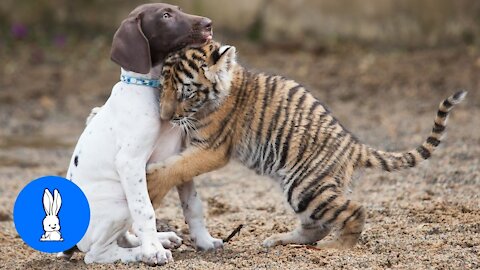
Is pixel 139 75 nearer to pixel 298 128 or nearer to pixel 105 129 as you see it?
pixel 105 129

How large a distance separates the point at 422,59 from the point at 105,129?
735 cm

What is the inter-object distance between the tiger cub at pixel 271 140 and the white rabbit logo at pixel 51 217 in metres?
0.52

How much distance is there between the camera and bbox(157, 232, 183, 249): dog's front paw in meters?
5.42

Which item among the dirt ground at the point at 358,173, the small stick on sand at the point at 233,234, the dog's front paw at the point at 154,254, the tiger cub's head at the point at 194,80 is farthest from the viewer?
the small stick on sand at the point at 233,234

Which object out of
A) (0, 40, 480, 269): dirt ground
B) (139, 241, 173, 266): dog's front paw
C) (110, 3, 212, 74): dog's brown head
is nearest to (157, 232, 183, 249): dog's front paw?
(0, 40, 480, 269): dirt ground

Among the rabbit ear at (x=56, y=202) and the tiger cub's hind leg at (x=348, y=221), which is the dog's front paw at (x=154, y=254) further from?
the tiger cub's hind leg at (x=348, y=221)

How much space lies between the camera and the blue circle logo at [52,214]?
4.95m

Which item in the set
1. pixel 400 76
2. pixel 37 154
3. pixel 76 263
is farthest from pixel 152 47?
pixel 400 76

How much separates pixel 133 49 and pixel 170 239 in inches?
47.1

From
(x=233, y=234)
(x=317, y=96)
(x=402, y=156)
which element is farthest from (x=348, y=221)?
(x=317, y=96)

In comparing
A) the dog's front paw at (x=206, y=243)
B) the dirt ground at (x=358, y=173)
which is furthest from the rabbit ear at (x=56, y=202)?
the dog's front paw at (x=206, y=243)

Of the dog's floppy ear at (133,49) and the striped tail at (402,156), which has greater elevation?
the dog's floppy ear at (133,49)

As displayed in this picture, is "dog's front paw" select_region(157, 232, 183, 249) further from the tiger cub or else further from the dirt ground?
the tiger cub

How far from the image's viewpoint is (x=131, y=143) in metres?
4.95
